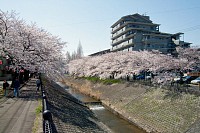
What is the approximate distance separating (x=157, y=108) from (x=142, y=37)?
43.4m

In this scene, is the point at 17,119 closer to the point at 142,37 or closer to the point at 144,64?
the point at 144,64

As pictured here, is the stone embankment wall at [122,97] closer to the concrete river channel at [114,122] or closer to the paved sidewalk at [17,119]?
the concrete river channel at [114,122]

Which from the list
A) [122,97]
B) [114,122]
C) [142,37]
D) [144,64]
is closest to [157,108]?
[114,122]

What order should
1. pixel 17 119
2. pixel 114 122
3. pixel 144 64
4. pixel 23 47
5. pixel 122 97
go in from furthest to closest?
pixel 144 64 < pixel 122 97 < pixel 23 47 < pixel 114 122 < pixel 17 119

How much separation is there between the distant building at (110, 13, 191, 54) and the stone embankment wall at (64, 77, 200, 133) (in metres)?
31.5

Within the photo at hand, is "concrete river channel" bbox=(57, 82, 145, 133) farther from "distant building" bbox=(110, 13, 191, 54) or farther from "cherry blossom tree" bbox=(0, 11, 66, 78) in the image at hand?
"distant building" bbox=(110, 13, 191, 54)

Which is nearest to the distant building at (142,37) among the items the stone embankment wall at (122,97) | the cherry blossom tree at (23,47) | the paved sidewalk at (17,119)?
the stone embankment wall at (122,97)

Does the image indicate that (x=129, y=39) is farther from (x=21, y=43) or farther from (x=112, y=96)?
(x=21, y=43)

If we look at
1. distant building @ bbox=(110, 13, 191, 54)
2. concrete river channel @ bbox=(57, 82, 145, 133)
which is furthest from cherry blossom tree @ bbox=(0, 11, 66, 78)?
distant building @ bbox=(110, 13, 191, 54)

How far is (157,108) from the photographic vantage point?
24.2 m

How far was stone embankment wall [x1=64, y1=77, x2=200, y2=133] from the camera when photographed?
19.8 m

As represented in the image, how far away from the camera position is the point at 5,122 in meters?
12.6

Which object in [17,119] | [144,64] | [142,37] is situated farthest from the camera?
[142,37]

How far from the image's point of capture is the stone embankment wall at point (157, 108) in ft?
64.9
